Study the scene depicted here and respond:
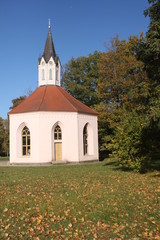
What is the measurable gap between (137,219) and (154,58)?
28.0ft

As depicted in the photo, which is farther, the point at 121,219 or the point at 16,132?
the point at 16,132

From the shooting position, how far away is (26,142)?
2595 cm

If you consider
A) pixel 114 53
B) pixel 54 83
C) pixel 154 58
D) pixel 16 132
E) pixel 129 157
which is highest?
pixel 114 53

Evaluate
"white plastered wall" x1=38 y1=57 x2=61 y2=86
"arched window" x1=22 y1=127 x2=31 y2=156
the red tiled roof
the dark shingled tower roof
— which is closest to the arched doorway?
the red tiled roof

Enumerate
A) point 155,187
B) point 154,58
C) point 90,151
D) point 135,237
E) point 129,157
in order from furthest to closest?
point 90,151, point 129,157, point 154,58, point 155,187, point 135,237

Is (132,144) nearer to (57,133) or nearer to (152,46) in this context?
(152,46)

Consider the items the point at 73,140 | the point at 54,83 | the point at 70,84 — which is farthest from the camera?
the point at 70,84

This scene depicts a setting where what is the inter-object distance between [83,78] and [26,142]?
17.6 metres

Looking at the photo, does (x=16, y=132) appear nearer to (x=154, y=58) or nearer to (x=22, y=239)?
(x=154, y=58)

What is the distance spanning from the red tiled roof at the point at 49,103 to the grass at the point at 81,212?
15.4 metres

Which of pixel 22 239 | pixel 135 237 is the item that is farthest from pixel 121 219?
pixel 22 239

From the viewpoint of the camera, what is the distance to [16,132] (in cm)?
2620

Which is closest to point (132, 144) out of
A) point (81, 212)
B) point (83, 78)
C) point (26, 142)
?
point (81, 212)

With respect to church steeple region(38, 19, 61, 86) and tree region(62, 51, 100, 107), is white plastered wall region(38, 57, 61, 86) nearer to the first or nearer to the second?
church steeple region(38, 19, 61, 86)
